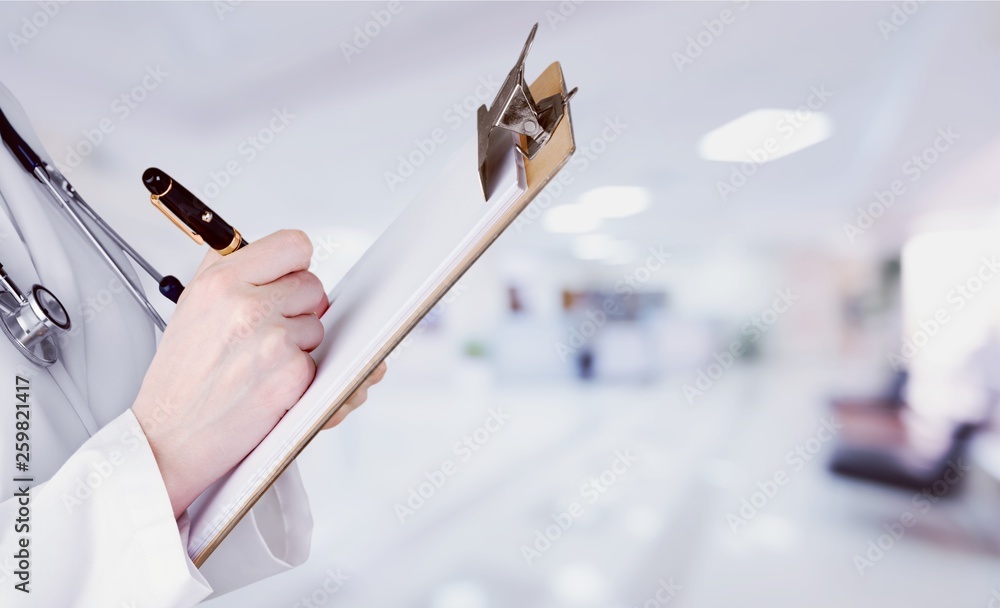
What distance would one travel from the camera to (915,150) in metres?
2.46

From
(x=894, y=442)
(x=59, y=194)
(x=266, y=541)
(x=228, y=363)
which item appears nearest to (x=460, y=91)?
(x=59, y=194)

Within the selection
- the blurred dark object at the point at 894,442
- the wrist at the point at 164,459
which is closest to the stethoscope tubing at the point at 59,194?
the wrist at the point at 164,459

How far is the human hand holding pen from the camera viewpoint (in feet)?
1.44

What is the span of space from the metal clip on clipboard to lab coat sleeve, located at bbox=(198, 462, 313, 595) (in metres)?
0.52

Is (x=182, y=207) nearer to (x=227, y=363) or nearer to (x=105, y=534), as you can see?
(x=227, y=363)

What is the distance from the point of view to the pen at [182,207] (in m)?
0.46

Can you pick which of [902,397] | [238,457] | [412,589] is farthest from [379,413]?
[238,457]

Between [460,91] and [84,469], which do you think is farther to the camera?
[460,91]

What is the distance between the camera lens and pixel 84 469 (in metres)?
0.42

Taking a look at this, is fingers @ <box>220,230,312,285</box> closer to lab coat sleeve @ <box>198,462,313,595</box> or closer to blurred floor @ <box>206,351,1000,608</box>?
lab coat sleeve @ <box>198,462,313,595</box>

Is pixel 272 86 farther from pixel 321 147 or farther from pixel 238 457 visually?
pixel 238 457

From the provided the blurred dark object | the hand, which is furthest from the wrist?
the blurred dark object

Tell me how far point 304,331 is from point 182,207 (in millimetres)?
135

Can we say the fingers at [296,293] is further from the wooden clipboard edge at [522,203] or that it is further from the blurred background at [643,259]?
the blurred background at [643,259]
